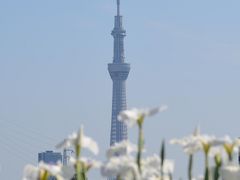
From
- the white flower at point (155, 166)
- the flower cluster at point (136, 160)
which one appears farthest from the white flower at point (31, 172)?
the white flower at point (155, 166)

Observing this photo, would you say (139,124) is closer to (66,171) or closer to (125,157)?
(125,157)

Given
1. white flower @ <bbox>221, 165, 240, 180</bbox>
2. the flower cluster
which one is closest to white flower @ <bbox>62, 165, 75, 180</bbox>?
the flower cluster

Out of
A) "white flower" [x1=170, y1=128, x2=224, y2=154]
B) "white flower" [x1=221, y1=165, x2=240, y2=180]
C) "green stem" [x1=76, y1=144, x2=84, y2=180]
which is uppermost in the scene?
"white flower" [x1=170, y1=128, x2=224, y2=154]

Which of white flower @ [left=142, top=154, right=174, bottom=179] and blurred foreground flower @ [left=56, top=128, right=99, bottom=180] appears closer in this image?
blurred foreground flower @ [left=56, top=128, right=99, bottom=180]

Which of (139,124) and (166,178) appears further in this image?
(166,178)

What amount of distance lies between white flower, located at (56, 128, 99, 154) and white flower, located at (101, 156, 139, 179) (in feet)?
0.46

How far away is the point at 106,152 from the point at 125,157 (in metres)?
0.20

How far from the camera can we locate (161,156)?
15.5 ft

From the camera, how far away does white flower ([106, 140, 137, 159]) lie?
4.63 meters

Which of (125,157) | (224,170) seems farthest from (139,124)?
(224,170)

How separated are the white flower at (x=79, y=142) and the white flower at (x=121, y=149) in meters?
0.12

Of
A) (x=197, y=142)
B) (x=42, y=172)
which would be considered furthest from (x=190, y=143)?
(x=42, y=172)

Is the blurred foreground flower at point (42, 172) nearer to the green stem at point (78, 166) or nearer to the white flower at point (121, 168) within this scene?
the green stem at point (78, 166)

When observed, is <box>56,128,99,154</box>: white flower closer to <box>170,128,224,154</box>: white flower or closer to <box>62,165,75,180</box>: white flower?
<box>62,165,75,180</box>: white flower
